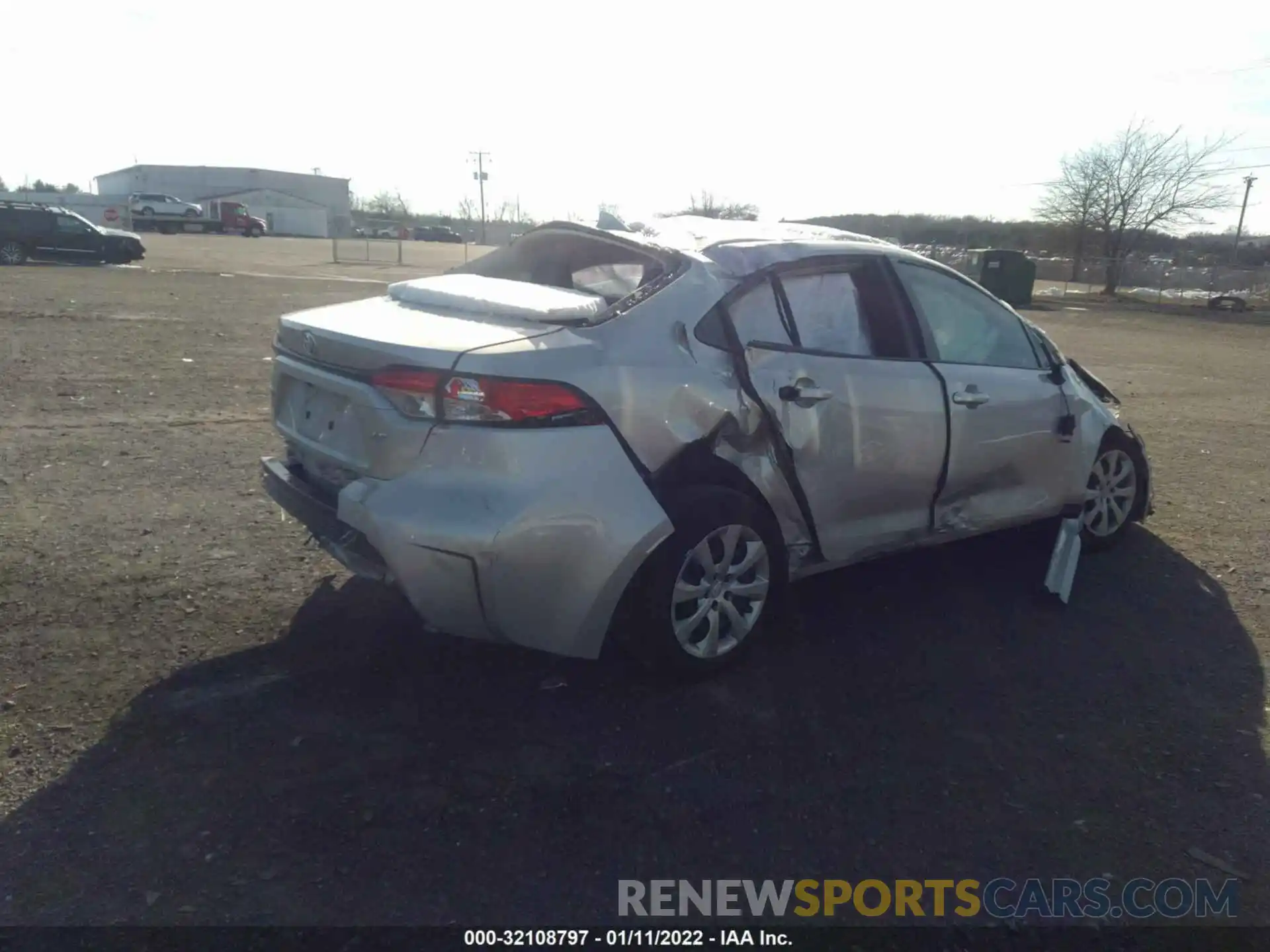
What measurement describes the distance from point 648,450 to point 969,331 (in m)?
2.17

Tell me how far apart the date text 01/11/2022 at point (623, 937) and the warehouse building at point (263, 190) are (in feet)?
287

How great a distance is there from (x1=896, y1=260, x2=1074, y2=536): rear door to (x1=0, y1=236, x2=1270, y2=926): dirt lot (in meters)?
0.45

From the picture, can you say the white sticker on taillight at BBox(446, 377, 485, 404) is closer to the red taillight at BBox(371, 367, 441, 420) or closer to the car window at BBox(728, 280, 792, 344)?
the red taillight at BBox(371, 367, 441, 420)

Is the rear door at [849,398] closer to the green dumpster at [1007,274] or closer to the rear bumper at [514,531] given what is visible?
the rear bumper at [514,531]

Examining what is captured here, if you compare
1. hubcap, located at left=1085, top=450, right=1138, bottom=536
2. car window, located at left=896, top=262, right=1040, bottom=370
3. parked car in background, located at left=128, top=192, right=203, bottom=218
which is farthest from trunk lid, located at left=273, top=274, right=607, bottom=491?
parked car in background, located at left=128, top=192, right=203, bottom=218

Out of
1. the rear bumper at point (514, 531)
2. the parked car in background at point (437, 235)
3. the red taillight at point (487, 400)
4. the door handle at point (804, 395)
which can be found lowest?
the parked car in background at point (437, 235)

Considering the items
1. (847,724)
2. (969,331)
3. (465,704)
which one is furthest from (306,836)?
(969,331)

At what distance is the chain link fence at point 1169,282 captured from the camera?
35625mm

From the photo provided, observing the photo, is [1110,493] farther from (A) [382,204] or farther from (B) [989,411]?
(A) [382,204]

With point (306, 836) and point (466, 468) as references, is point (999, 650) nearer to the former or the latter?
point (466, 468)

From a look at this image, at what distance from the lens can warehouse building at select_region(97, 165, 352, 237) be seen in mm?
87812

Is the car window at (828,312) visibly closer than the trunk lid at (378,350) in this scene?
No

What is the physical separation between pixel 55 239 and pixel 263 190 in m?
76.1

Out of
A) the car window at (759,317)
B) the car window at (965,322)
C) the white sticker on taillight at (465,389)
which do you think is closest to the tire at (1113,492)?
the car window at (965,322)
